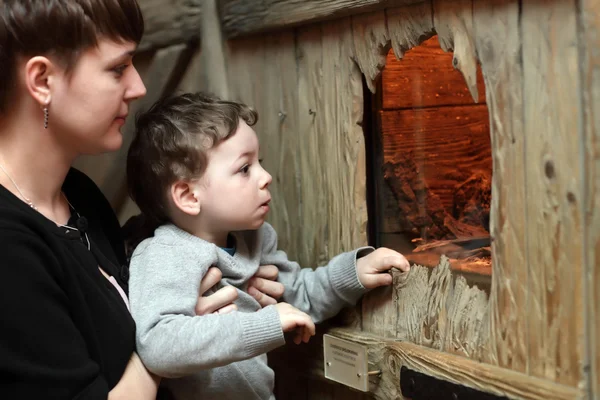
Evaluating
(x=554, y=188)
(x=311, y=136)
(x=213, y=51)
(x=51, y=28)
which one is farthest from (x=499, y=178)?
(x=213, y=51)

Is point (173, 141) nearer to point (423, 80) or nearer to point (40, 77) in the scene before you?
point (40, 77)

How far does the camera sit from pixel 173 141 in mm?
1709

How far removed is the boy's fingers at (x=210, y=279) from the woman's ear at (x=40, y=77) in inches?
20.4

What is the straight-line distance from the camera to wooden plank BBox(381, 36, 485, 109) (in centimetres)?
165

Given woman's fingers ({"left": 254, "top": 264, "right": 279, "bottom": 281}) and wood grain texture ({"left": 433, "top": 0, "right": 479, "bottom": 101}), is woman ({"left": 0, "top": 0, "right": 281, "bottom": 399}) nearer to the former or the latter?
woman's fingers ({"left": 254, "top": 264, "right": 279, "bottom": 281})

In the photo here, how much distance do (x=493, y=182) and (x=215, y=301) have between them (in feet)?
2.15

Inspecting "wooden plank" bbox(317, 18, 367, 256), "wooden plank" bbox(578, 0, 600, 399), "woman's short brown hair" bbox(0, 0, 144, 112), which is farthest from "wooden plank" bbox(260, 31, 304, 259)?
"wooden plank" bbox(578, 0, 600, 399)

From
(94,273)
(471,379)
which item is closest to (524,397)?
(471,379)

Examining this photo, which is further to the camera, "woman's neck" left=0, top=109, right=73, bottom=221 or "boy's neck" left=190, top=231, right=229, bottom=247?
"boy's neck" left=190, top=231, right=229, bottom=247

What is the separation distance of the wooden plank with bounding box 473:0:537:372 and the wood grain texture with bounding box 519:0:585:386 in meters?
0.02

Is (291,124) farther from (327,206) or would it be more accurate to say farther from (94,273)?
(94,273)

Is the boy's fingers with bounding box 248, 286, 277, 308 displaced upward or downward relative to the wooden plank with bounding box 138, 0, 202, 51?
downward

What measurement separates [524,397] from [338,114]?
824 mm

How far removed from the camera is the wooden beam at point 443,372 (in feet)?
4.64
